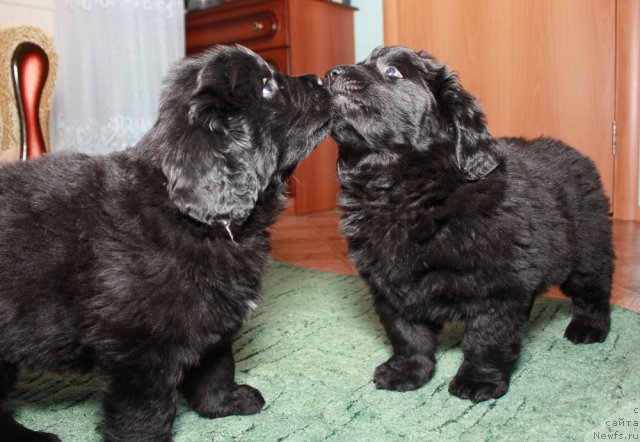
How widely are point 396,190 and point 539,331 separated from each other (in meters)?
0.91

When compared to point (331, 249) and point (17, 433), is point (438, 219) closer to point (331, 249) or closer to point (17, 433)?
point (17, 433)

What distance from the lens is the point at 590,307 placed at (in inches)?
82.7

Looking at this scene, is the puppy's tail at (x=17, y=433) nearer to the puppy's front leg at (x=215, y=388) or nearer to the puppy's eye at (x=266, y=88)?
the puppy's front leg at (x=215, y=388)

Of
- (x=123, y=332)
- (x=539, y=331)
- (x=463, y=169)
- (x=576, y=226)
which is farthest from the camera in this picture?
(x=539, y=331)

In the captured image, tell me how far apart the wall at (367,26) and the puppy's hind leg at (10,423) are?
4.08 metres

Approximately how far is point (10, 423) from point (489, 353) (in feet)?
4.34

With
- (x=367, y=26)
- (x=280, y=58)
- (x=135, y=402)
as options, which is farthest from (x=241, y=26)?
(x=135, y=402)

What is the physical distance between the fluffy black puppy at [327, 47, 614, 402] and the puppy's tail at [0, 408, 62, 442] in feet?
3.08

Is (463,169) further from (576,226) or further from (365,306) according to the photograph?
(365,306)

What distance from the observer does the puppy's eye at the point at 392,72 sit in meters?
1.83

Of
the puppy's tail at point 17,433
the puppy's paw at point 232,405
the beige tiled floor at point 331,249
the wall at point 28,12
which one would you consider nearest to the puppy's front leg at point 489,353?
the puppy's paw at point 232,405

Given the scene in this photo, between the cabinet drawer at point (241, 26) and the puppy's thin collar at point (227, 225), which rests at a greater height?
the cabinet drawer at point (241, 26)

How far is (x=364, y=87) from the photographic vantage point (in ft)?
5.81

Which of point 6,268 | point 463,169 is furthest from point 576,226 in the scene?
point 6,268
